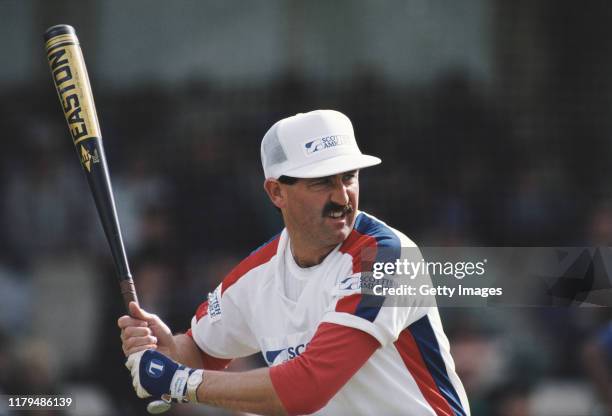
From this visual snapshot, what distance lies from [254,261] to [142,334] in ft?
1.61

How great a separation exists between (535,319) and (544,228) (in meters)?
0.87

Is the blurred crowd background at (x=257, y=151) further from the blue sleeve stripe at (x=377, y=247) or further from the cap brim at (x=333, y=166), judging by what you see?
the cap brim at (x=333, y=166)

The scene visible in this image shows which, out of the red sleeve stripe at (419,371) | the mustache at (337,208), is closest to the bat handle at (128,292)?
the mustache at (337,208)

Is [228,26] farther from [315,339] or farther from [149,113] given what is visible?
[315,339]

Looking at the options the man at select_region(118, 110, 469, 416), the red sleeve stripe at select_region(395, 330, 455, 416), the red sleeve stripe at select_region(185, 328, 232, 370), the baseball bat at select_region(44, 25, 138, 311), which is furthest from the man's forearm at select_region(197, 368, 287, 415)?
the baseball bat at select_region(44, 25, 138, 311)

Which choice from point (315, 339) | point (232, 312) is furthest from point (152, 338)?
point (315, 339)

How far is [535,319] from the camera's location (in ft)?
22.0

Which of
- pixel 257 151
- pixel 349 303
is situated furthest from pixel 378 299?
pixel 257 151

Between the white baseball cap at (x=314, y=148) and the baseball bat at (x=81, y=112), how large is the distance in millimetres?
758

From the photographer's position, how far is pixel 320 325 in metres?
3.60

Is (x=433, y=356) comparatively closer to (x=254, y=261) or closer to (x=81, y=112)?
(x=254, y=261)

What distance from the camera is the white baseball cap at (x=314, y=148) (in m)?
3.73

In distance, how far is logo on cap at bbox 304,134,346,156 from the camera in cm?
376

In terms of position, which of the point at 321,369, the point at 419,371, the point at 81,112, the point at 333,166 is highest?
the point at 81,112
